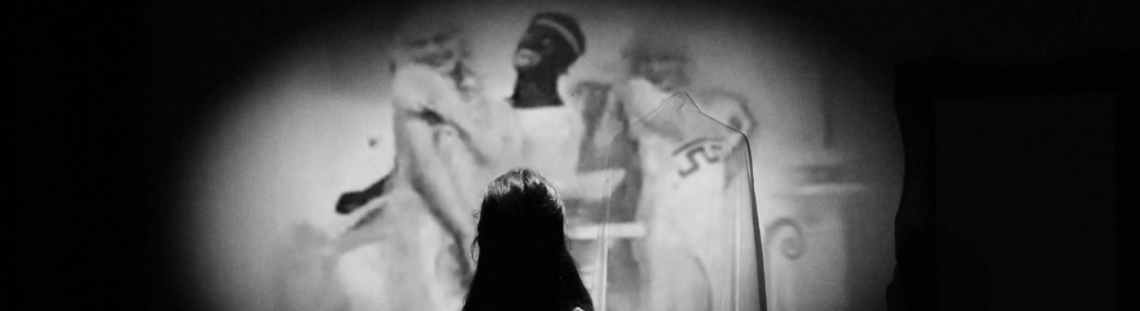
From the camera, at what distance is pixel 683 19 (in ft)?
7.47

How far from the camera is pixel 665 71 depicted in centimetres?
226

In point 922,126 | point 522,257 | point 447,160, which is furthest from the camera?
point 447,160

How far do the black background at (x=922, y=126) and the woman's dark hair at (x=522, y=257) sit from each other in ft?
3.20

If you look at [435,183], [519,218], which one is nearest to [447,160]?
[435,183]

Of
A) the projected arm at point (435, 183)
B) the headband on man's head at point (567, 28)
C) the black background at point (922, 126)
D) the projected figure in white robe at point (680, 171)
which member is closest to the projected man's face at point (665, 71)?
the projected figure in white robe at point (680, 171)

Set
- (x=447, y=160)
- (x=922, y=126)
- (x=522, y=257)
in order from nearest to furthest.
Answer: (x=522, y=257) < (x=922, y=126) < (x=447, y=160)

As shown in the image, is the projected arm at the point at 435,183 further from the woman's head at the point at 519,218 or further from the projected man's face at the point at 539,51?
the woman's head at the point at 519,218

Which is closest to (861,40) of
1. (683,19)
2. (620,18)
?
(683,19)

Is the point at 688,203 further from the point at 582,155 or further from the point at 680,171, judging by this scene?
the point at 582,155

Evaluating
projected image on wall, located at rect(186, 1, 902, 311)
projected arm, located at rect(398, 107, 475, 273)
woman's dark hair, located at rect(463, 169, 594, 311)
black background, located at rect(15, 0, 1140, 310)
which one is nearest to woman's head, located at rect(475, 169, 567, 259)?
woman's dark hair, located at rect(463, 169, 594, 311)

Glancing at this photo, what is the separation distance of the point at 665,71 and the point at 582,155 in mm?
328

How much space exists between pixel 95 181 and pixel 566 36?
1.44 meters

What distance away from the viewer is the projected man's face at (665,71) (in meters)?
2.26

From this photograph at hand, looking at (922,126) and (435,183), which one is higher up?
(922,126)
